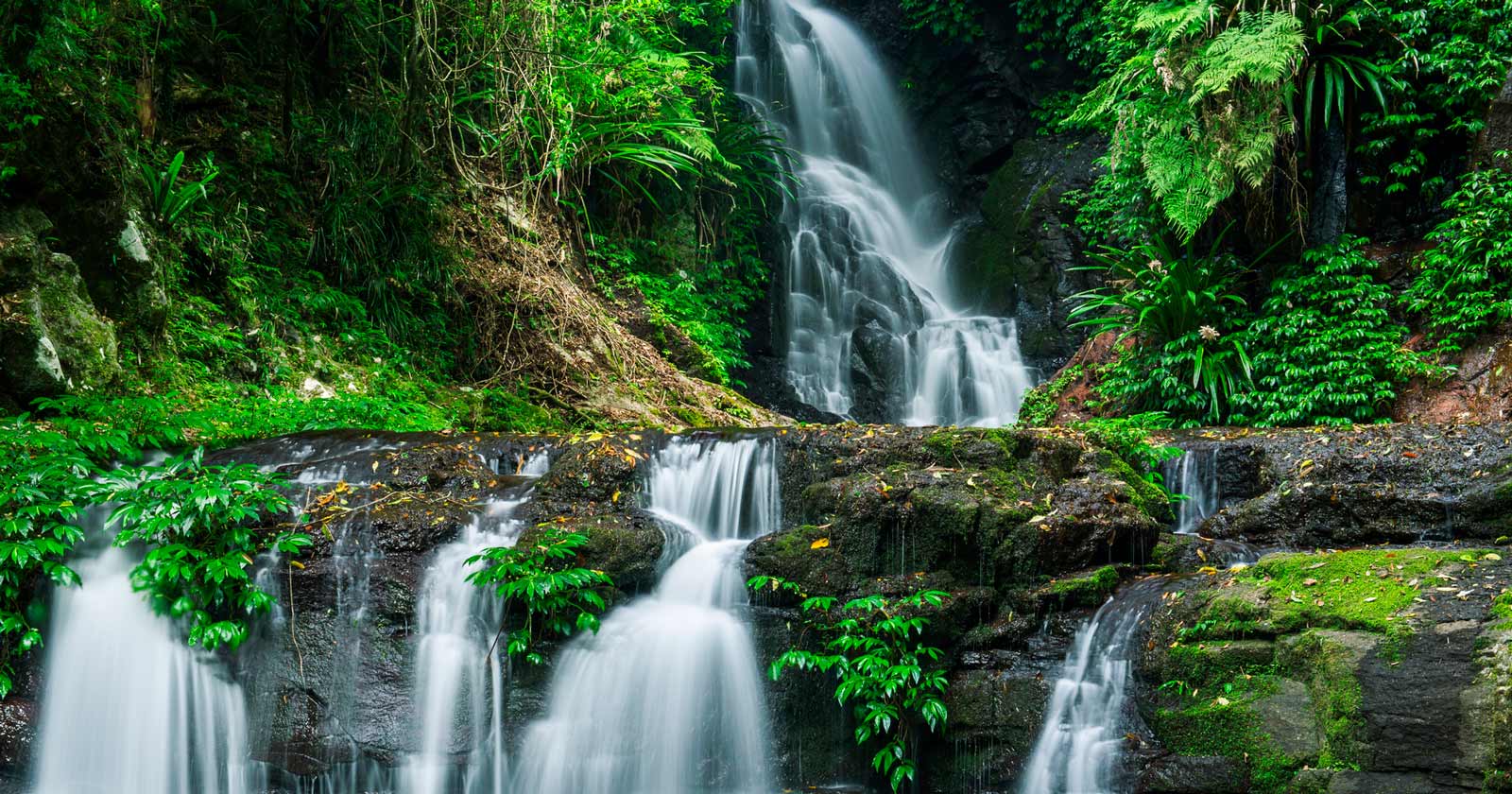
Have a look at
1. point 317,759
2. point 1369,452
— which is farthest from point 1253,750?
point 317,759

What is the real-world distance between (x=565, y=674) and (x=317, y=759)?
4.14ft

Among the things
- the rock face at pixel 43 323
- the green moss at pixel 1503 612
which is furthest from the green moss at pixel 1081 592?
the rock face at pixel 43 323

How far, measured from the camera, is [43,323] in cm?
635

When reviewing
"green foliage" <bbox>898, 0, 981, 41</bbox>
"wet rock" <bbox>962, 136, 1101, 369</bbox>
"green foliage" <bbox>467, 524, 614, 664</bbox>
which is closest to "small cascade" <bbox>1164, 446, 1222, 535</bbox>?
"green foliage" <bbox>467, 524, 614, 664</bbox>

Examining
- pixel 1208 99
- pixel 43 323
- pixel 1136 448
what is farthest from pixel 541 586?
pixel 1208 99

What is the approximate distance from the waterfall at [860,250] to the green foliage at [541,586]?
269 inches

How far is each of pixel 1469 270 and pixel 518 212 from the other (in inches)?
349

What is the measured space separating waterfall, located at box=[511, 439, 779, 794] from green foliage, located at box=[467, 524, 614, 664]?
6.3 inches

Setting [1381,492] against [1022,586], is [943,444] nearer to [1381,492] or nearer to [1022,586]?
[1022,586]

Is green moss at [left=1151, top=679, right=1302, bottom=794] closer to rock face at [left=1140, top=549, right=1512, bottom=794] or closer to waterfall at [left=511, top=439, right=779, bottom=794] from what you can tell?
rock face at [left=1140, top=549, right=1512, bottom=794]

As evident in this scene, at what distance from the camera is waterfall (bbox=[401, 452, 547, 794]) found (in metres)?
5.00

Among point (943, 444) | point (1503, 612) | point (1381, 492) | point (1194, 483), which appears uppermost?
point (943, 444)

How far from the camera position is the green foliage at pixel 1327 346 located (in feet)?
27.8

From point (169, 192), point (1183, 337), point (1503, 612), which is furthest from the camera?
Answer: point (1183, 337)
